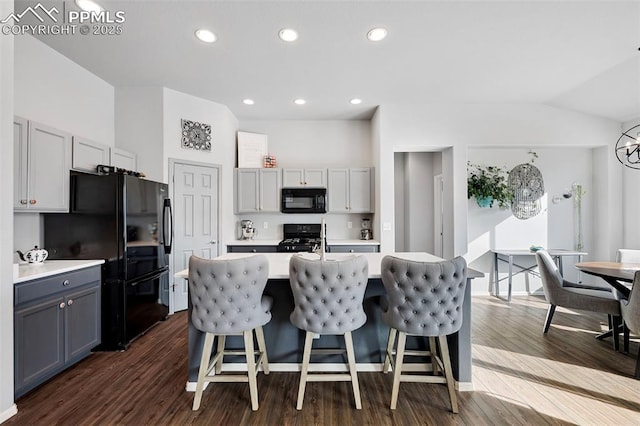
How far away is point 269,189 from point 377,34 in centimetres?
280

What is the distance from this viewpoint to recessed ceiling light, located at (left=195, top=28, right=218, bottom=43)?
258 centimetres

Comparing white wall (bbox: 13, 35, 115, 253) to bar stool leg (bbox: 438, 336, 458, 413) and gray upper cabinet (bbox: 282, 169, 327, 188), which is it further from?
bar stool leg (bbox: 438, 336, 458, 413)

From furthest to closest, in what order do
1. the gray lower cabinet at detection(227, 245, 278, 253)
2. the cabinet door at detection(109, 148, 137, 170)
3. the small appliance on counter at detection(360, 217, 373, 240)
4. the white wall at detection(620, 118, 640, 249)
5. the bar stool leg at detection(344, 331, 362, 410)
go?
the small appliance on counter at detection(360, 217, 373, 240) → the gray lower cabinet at detection(227, 245, 278, 253) → the white wall at detection(620, 118, 640, 249) → the cabinet door at detection(109, 148, 137, 170) → the bar stool leg at detection(344, 331, 362, 410)

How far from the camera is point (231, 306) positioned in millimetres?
1821

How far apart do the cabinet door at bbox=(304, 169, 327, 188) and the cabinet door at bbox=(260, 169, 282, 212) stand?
0.47 metres

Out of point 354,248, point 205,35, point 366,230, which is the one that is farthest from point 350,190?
point 205,35

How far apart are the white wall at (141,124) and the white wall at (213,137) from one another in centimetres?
9

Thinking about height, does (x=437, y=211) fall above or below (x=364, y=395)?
above

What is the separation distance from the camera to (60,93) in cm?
298

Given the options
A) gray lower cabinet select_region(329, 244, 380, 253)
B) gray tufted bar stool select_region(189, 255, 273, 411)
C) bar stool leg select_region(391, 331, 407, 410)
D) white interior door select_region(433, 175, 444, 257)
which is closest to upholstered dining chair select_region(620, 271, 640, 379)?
bar stool leg select_region(391, 331, 407, 410)

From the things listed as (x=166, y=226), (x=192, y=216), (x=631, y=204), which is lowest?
(x=166, y=226)

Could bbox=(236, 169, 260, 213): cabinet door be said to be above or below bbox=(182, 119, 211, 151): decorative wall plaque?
below

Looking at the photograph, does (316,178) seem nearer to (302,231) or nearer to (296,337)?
(302,231)

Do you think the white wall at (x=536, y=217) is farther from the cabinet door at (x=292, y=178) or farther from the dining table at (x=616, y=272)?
the cabinet door at (x=292, y=178)
